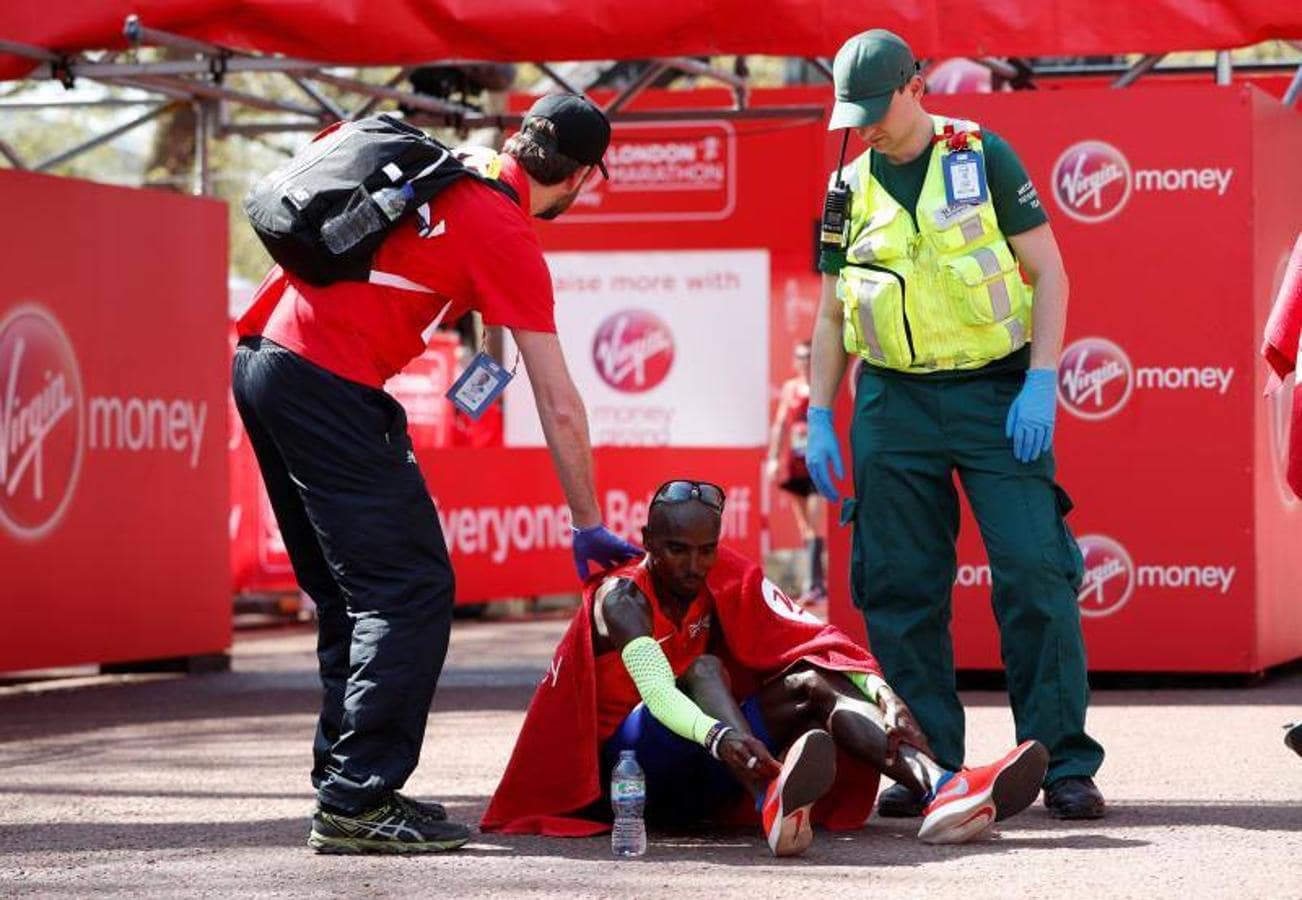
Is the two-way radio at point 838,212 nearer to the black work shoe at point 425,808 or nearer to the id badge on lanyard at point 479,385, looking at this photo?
the id badge on lanyard at point 479,385

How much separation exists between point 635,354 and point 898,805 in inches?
501

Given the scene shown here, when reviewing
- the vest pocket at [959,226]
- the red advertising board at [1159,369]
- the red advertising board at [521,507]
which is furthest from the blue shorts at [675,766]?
the red advertising board at [521,507]

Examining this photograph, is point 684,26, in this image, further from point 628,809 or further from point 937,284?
point 628,809

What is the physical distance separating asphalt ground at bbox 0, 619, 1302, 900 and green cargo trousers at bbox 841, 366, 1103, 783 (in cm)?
32

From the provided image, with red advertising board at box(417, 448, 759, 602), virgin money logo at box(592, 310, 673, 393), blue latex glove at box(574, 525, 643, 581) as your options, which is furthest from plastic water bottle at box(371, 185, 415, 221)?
virgin money logo at box(592, 310, 673, 393)

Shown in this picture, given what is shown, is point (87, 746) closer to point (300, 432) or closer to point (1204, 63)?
point (300, 432)

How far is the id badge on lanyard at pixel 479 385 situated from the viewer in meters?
5.62

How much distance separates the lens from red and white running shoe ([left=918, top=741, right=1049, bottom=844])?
562 cm

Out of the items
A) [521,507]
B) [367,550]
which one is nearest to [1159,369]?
[367,550]

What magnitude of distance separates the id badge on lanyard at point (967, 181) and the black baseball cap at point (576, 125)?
1001mm

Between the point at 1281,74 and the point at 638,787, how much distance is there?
9440mm

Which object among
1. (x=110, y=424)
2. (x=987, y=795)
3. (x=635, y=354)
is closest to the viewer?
(x=987, y=795)

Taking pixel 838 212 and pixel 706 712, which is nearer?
pixel 706 712

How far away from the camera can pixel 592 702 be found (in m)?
5.93
